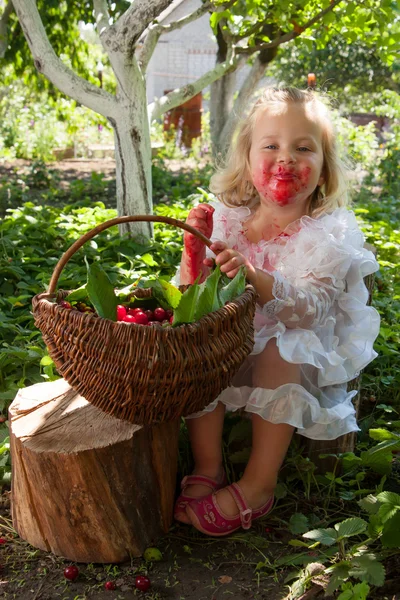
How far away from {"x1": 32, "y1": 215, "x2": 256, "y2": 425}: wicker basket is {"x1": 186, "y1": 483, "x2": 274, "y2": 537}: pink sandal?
38cm

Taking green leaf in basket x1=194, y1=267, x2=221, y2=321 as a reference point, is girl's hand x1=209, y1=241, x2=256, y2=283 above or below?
above

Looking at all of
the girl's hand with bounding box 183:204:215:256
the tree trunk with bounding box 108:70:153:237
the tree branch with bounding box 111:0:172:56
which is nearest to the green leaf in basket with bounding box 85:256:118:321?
the girl's hand with bounding box 183:204:215:256

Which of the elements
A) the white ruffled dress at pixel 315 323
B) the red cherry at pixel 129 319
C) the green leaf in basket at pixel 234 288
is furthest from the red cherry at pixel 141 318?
the white ruffled dress at pixel 315 323

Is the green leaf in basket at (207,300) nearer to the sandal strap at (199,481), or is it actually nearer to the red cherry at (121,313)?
the red cherry at (121,313)

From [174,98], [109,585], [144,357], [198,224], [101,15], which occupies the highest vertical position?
[101,15]

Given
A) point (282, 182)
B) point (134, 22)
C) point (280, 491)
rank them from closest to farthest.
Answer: point (280, 491)
point (282, 182)
point (134, 22)

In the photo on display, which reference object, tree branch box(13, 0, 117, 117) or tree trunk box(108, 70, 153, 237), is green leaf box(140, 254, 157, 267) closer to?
tree trunk box(108, 70, 153, 237)

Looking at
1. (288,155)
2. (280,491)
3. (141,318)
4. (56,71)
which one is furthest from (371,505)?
(56,71)

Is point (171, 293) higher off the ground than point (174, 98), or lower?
lower

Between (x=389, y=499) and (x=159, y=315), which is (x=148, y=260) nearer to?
(x=159, y=315)

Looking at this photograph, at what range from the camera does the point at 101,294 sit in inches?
73.9

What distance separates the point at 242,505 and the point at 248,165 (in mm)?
1177

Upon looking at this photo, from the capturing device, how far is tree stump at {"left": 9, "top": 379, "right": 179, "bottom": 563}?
1912 millimetres

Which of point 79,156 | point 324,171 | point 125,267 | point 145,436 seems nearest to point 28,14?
point 125,267
